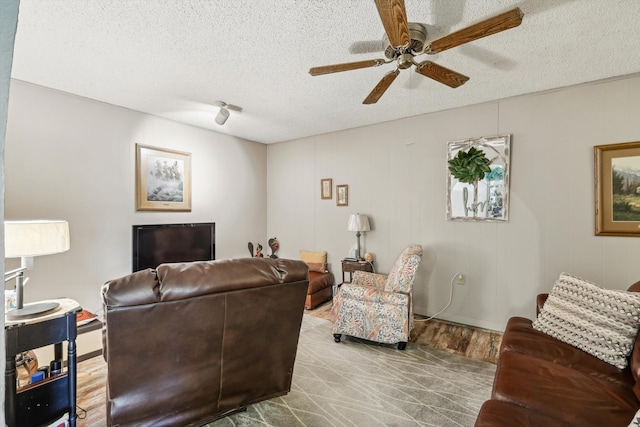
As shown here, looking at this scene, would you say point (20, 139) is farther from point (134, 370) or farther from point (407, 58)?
point (407, 58)

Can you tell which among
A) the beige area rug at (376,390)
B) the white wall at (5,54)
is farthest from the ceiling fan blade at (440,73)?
the beige area rug at (376,390)

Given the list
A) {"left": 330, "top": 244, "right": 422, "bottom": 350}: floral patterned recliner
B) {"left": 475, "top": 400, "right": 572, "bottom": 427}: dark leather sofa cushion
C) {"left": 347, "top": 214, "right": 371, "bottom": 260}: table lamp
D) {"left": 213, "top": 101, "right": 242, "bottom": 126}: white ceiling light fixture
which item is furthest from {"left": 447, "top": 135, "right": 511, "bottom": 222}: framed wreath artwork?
{"left": 213, "top": 101, "right": 242, "bottom": 126}: white ceiling light fixture

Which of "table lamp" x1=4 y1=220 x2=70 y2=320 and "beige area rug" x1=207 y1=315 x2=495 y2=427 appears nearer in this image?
"table lamp" x1=4 y1=220 x2=70 y2=320

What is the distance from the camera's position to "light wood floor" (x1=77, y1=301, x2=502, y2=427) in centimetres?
201

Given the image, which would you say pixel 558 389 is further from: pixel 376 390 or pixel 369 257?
pixel 369 257

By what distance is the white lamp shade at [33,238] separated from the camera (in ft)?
5.17

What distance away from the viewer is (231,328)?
5.29 feet

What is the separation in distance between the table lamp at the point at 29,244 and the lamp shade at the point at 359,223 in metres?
3.10

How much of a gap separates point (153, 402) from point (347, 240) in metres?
3.34

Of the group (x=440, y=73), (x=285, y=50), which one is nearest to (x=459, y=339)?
(x=440, y=73)

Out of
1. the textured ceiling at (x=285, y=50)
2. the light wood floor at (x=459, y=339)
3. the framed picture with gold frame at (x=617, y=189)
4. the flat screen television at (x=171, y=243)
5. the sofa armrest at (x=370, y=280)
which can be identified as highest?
the textured ceiling at (x=285, y=50)

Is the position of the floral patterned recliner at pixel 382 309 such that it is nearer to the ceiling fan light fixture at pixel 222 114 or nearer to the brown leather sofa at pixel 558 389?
the brown leather sofa at pixel 558 389

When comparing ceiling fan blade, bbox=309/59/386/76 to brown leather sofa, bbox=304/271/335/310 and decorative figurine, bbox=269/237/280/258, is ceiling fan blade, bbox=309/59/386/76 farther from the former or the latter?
decorative figurine, bbox=269/237/280/258

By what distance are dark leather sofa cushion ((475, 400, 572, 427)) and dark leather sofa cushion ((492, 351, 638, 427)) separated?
0.13ft
